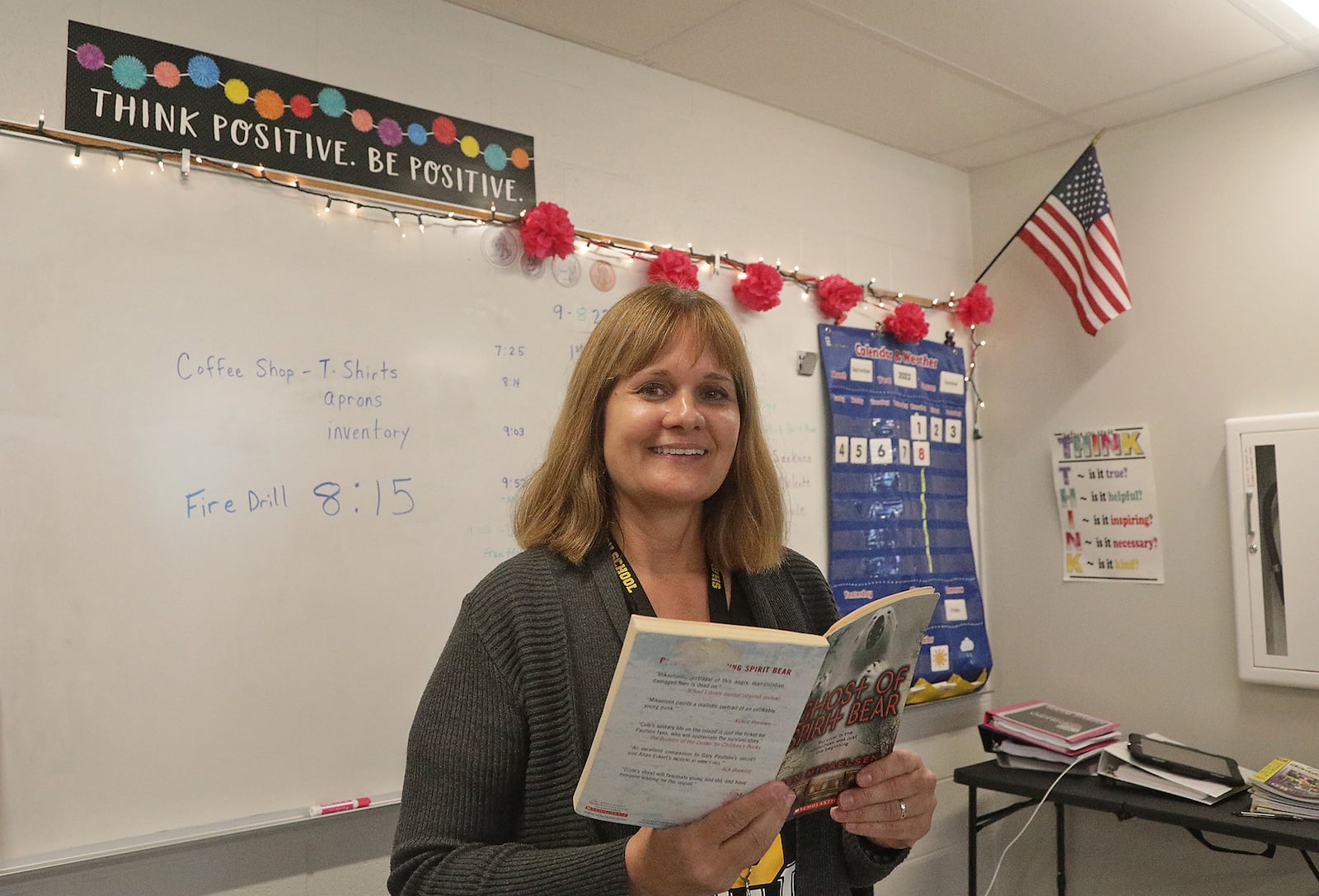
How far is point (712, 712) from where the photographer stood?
2.87 ft

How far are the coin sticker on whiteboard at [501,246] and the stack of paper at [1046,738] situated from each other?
195cm

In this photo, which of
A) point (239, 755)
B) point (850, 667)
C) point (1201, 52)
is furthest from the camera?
point (1201, 52)

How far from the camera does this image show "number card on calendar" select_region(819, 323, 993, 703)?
3062 millimetres

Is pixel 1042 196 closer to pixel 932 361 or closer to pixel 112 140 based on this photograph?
pixel 932 361

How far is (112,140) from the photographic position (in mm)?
1853

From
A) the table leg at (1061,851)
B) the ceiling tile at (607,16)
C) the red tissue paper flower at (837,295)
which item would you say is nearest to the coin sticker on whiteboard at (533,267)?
the ceiling tile at (607,16)

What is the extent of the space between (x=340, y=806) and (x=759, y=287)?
1.77 metres

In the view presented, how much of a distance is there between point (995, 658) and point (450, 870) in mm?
2893

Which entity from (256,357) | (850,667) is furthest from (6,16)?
(850,667)

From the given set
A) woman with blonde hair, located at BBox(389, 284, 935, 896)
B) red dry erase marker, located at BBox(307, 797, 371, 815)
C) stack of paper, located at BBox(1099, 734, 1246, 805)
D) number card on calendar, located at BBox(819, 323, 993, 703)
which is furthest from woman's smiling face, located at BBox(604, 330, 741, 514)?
stack of paper, located at BBox(1099, 734, 1246, 805)

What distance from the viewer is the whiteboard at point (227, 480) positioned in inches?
Result: 68.7

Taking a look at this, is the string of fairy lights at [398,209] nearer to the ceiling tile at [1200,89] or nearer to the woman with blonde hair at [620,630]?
the ceiling tile at [1200,89]

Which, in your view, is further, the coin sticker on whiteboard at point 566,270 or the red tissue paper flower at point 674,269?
the red tissue paper flower at point 674,269

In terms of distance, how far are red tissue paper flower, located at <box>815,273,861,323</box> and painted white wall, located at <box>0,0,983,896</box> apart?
0.29 feet
